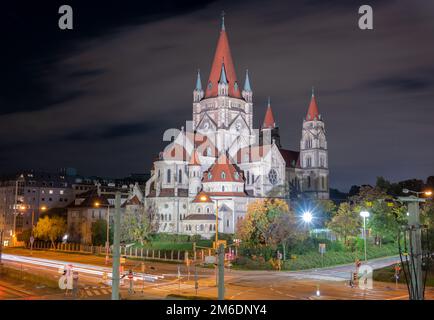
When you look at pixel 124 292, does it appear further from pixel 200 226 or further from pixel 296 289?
pixel 200 226

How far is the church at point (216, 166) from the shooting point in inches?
3664

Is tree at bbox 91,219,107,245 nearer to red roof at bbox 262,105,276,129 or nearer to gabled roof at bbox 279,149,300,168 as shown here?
gabled roof at bbox 279,149,300,168

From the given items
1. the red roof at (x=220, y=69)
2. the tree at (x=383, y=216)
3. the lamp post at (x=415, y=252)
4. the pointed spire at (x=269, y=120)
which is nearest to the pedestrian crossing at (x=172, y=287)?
the lamp post at (x=415, y=252)

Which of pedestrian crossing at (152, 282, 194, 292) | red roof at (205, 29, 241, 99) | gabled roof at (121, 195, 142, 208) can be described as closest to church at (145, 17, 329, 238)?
red roof at (205, 29, 241, 99)

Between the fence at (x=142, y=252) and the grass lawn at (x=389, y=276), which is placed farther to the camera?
the fence at (x=142, y=252)

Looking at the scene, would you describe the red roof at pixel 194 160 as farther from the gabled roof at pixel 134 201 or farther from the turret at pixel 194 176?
the gabled roof at pixel 134 201

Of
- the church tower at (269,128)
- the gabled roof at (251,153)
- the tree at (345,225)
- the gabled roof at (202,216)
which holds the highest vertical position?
the church tower at (269,128)

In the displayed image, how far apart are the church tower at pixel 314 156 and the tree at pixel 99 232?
2183 inches

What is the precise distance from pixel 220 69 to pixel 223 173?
27.0 metres

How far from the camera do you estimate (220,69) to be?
110m

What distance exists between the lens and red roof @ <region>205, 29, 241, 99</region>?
362 feet
